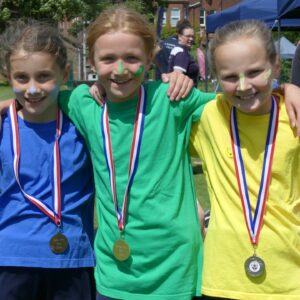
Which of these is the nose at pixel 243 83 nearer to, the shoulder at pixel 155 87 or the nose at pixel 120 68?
the shoulder at pixel 155 87

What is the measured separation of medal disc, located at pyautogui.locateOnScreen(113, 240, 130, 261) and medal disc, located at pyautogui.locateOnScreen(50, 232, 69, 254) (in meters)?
0.28

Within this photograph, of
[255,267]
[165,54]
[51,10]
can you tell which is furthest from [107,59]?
[51,10]

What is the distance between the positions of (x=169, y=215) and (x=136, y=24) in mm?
906

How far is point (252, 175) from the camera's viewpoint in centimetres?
261

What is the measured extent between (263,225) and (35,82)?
1.26m

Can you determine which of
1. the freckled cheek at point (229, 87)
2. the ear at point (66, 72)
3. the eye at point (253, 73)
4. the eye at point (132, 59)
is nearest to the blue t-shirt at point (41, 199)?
the ear at point (66, 72)

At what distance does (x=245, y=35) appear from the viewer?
8.68 feet

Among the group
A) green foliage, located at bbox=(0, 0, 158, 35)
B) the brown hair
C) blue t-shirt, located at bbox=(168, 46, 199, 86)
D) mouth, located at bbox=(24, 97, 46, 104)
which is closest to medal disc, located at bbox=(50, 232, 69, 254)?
mouth, located at bbox=(24, 97, 46, 104)

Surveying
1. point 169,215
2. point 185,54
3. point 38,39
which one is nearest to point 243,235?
point 169,215

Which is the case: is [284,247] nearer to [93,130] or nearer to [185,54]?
[93,130]

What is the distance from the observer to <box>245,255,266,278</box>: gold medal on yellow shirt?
2510mm

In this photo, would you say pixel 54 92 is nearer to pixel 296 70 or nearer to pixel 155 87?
pixel 155 87

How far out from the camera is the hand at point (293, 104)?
2.58 m

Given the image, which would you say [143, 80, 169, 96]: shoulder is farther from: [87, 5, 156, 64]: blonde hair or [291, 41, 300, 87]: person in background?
[291, 41, 300, 87]: person in background
